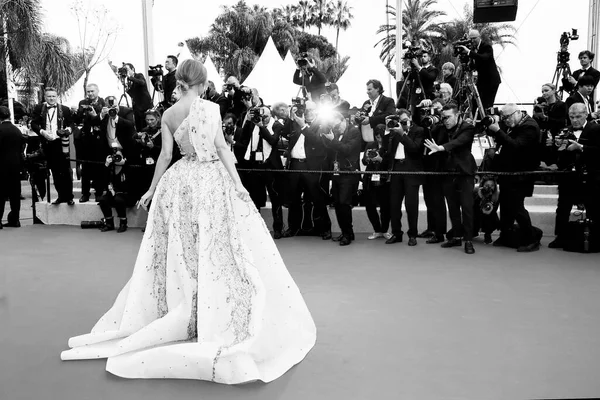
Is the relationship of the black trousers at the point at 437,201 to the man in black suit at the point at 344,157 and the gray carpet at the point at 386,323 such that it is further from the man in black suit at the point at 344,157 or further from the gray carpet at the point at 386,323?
the man in black suit at the point at 344,157

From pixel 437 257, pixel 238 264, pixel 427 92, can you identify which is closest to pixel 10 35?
pixel 427 92

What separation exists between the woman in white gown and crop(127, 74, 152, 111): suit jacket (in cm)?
546

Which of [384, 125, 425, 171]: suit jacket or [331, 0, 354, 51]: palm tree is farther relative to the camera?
[331, 0, 354, 51]: palm tree

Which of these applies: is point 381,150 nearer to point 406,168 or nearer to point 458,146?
point 406,168

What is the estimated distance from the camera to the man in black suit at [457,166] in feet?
23.4

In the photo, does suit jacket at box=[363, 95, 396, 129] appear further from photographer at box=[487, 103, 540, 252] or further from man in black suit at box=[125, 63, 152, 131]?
man in black suit at box=[125, 63, 152, 131]

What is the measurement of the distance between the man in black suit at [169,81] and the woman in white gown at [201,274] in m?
4.91

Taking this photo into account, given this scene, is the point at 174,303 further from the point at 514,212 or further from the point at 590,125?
the point at 590,125

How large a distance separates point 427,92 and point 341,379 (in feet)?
18.8

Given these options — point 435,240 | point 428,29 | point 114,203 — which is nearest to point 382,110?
point 435,240

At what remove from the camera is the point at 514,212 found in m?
7.14

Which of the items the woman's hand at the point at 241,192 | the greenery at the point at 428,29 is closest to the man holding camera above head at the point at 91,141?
the woman's hand at the point at 241,192

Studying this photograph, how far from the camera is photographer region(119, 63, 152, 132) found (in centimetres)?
898

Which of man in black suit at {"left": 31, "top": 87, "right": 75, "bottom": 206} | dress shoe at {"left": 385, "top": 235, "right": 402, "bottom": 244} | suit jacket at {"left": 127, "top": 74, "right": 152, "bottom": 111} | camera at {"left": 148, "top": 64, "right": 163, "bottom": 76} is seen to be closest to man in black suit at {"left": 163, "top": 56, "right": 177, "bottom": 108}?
camera at {"left": 148, "top": 64, "right": 163, "bottom": 76}
